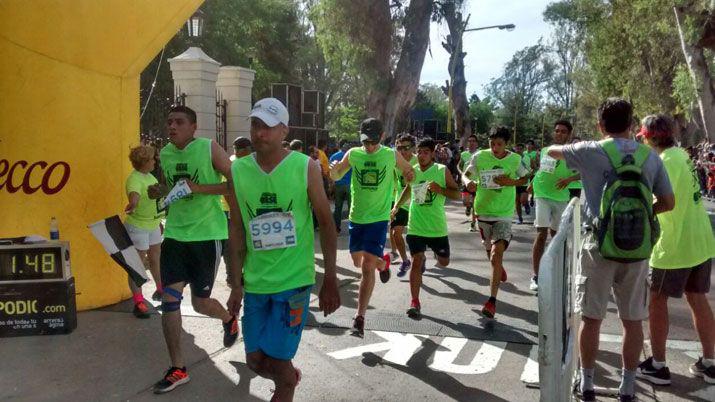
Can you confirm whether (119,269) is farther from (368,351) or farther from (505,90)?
(505,90)

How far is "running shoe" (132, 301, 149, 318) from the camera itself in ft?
20.4

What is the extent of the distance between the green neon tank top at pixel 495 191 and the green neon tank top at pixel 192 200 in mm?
3230

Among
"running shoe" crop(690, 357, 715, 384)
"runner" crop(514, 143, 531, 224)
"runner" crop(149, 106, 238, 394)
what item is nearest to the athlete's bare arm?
"runner" crop(149, 106, 238, 394)

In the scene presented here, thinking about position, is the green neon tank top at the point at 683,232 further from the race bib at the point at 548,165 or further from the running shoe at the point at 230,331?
the running shoe at the point at 230,331

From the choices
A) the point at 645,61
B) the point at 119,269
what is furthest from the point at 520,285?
the point at 645,61

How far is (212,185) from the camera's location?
4625mm

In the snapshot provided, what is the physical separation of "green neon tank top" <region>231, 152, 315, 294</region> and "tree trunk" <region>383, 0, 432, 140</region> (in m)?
23.3

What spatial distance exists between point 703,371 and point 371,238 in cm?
278

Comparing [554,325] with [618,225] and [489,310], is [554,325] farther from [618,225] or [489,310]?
[489,310]

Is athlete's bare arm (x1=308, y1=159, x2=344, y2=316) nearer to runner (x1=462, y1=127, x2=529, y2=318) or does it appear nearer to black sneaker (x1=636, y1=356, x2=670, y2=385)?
black sneaker (x1=636, y1=356, x2=670, y2=385)

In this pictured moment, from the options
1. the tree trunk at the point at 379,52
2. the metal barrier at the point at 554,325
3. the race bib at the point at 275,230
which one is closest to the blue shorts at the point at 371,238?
the race bib at the point at 275,230

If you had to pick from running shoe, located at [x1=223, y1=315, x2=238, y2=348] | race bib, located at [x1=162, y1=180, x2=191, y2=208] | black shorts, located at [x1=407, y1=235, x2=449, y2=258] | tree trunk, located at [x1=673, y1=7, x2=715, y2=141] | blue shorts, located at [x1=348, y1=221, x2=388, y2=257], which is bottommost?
running shoe, located at [x1=223, y1=315, x2=238, y2=348]

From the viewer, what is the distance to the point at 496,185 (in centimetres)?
703

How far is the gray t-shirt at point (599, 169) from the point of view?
13.1ft
